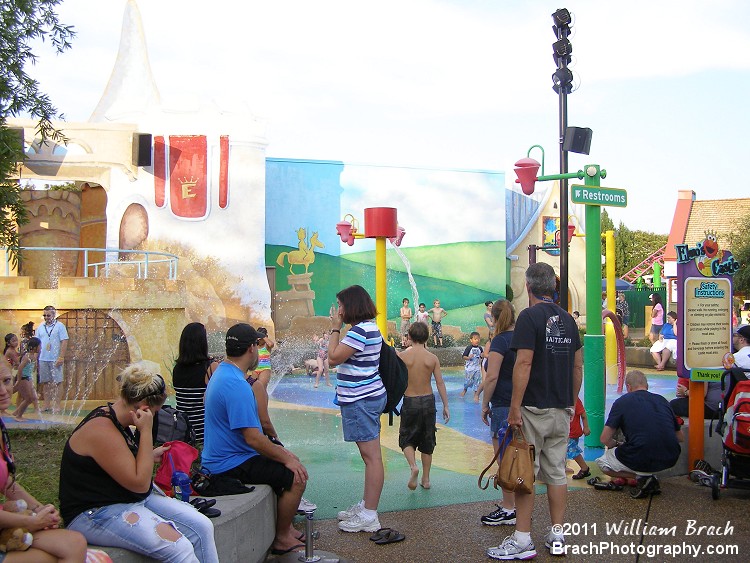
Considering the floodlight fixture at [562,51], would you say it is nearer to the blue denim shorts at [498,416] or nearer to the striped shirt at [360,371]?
the blue denim shorts at [498,416]

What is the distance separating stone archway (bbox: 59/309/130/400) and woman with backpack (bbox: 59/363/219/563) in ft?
35.2

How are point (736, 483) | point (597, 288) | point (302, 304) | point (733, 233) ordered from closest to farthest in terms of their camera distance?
point (736, 483), point (597, 288), point (302, 304), point (733, 233)

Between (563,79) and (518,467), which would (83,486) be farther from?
(563,79)

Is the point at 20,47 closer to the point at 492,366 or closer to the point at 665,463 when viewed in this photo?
the point at 492,366

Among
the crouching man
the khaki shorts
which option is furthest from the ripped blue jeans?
the crouching man

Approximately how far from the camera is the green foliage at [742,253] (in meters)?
29.5

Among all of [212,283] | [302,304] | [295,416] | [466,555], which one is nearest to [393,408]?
[466,555]

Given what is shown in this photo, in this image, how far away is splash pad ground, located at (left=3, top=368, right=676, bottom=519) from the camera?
6.42m

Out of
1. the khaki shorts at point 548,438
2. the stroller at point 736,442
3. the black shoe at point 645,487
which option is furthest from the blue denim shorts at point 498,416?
the stroller at point 736,442

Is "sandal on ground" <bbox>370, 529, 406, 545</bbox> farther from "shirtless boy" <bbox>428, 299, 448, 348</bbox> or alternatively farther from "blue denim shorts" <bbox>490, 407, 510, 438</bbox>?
"shirtless boy" <bbox>428, 299, 448, 348</bbox>

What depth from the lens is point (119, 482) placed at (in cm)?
348

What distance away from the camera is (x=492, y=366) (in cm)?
574

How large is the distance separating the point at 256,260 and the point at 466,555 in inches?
613

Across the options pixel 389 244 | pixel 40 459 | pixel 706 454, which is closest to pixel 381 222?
pixel 706 454
